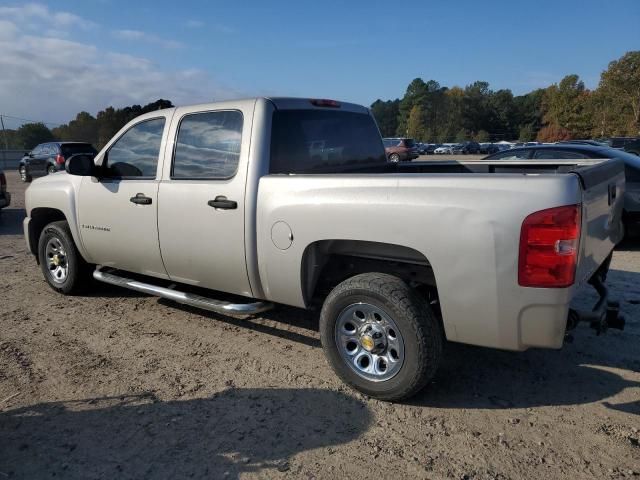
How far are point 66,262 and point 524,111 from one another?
119 metres

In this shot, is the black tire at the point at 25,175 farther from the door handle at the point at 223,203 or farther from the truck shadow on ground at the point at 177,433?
the truck shadow on ground at the point at 177,433

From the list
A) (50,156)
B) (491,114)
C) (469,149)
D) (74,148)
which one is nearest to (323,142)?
(74,148)

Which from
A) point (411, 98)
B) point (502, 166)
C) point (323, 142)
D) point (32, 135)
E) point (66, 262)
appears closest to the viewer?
point (323, 142)

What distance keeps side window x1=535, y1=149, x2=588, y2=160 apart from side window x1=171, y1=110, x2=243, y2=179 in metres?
5.94

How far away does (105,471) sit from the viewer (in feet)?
9.34

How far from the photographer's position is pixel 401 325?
3287mm

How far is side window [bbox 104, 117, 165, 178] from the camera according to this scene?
4.76 meters

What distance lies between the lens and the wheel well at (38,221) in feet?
19.7

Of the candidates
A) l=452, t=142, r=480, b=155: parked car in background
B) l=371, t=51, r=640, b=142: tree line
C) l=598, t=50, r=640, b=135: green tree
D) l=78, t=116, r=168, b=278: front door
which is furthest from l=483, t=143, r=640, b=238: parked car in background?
l=452, t=142, r=480, b=155: parked car in background

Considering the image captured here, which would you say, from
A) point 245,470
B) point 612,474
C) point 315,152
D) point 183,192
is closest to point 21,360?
point 183,192

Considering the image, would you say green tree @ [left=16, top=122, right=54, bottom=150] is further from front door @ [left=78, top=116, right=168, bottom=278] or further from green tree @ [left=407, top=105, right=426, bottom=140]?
green tree @ [left=407, top=105, right=426, bottom=140]

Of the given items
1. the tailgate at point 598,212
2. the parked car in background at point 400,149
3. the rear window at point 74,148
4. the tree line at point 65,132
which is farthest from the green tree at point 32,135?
the tailgate at point 598,212

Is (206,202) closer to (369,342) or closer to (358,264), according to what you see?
(358,264)

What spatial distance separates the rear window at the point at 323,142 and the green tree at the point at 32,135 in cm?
3462
